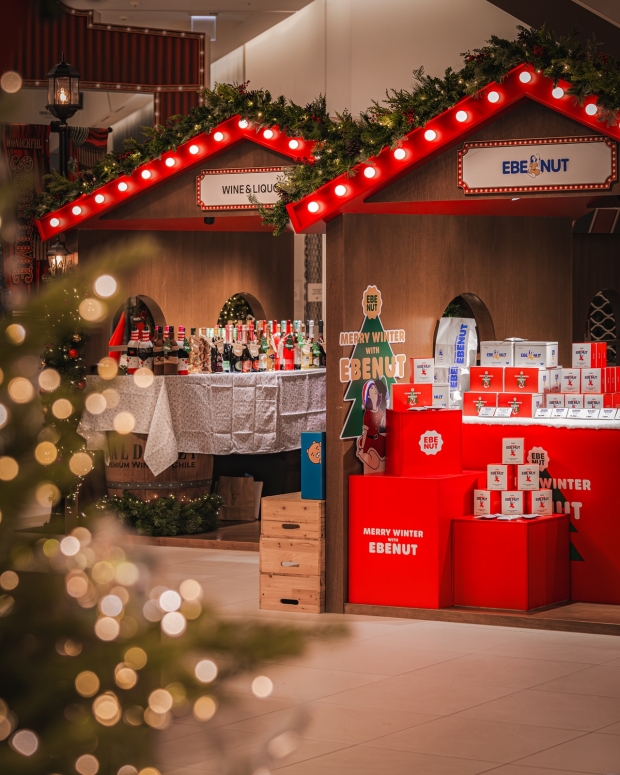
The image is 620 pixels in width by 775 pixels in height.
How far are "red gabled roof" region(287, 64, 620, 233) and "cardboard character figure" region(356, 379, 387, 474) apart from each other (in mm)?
932

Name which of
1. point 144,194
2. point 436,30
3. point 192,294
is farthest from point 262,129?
point 436,30

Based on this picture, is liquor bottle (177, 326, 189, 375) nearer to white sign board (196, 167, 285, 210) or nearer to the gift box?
white sign board (196, 167, 285, 210)

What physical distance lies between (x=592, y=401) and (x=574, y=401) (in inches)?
4.1

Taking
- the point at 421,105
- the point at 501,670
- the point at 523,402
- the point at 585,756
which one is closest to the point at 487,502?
the point at 523,402

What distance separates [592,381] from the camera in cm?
631

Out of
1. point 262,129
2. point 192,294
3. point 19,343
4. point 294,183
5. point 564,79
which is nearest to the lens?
point 19,343

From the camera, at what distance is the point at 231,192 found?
7758mm

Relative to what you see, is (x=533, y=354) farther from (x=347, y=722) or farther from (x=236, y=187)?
(x=347, y=722)

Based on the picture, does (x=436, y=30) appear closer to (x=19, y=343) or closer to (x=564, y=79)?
(x=564, y=79)

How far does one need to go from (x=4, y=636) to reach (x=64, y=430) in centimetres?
21

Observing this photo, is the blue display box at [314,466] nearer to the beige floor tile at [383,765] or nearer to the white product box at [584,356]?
the white product box at [584,356]

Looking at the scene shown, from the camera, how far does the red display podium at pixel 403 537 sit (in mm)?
5914

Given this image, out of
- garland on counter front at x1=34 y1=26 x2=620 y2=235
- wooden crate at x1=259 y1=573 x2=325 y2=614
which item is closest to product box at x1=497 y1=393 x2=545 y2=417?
wooden crate at x1=259 y1=573 x2=325 y2=614

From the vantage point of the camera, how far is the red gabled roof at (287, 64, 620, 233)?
5719 millimetres
